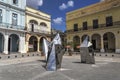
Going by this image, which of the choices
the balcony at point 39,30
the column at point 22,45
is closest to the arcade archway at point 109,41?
the balcony at point 39,30

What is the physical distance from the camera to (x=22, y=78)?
23.3 feet

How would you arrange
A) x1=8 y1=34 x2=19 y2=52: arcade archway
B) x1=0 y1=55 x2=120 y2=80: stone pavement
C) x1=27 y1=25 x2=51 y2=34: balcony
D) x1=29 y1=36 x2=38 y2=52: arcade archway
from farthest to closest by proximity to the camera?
x1=29 y1=36 x2=38 y2=52: arcade archway < x1=27 y1=25 x2=51 y2=34: balcony < x1=8 y1=34 x2=19 y2=52: arcade archway < x1=0 y1=55 x2=120 y2=80: stone pavement

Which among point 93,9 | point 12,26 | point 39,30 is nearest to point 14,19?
point 12,26

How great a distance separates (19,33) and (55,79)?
20659 millimetres

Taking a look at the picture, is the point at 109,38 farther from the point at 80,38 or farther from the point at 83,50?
the point at 83,50

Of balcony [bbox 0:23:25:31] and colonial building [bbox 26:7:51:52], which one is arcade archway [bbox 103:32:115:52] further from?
balcony [bbox 0:23:25:31]

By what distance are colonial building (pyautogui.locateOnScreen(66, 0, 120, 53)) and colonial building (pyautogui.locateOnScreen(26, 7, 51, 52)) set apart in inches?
237

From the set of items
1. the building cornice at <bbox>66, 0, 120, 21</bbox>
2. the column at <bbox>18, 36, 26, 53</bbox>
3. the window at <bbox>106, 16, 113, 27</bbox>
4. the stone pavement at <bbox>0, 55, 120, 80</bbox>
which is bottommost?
the stone pavement at <bbox>0, 55, 120, 80</bbox>

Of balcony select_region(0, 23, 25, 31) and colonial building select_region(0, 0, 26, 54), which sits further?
colonial building select_region(0, 0, 26, 54)

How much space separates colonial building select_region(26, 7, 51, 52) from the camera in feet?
93.5

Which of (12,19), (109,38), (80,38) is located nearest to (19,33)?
(12,19)

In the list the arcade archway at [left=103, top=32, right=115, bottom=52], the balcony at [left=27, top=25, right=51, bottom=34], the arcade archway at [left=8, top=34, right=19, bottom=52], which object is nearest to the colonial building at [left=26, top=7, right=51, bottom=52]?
the balcony at [left=27, top=25, right=51, bottom=34]

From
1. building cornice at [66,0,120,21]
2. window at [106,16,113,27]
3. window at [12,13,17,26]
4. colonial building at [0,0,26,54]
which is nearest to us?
colonial building at [0,0,26,54]

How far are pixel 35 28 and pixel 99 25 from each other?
13297 mm
